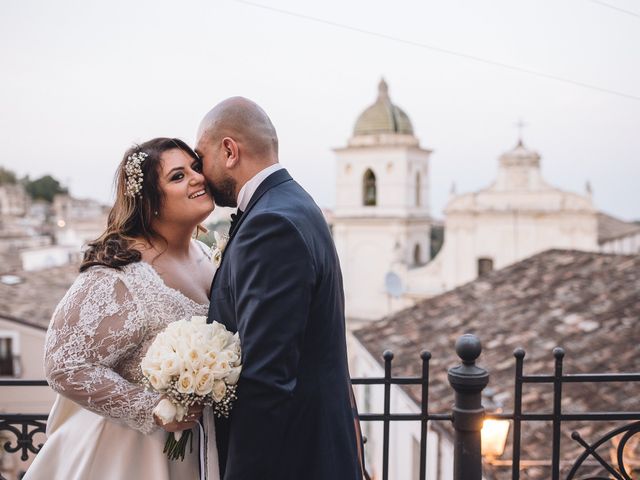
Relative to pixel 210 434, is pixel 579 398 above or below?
below

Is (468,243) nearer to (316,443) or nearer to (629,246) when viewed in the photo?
(629,246)

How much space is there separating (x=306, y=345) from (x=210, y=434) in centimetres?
48

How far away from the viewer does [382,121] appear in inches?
1476

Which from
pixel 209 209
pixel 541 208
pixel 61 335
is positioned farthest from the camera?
pixel 541 208

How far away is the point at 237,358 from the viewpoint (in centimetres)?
203

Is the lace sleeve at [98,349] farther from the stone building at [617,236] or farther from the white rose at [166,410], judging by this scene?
the stone building at [617,236]

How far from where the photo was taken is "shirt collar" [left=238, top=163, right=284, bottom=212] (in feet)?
7.34

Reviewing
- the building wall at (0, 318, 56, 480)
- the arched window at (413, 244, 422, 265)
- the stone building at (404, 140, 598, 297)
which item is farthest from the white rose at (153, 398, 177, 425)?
the arched window at (413, 244, 422, 265)

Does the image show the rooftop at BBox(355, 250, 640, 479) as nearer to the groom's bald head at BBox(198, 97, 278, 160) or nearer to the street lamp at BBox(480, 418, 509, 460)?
the street lamp at BBox(480, 418, 509, 460)

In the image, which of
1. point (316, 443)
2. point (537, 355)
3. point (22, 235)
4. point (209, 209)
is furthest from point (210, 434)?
point (22, 235)

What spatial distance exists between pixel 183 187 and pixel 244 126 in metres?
0.40

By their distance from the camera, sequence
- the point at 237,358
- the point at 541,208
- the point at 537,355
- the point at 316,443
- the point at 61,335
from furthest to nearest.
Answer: the point at 541,208 < the point at 537,355 < the point at 61,335 < the point at 316,443 < the point at 237,358

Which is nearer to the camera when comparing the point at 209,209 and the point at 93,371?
the point at 93,371

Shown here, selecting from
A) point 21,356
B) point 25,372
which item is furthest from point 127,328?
point 25,372
